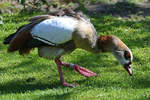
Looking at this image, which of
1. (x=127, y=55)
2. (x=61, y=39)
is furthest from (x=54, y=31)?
(x=127, y=55)

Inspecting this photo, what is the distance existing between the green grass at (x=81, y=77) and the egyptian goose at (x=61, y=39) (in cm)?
36

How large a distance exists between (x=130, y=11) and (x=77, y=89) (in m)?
5.73

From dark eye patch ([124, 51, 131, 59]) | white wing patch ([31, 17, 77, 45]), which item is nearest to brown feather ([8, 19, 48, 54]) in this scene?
white wing patch ([31, 17, 77, 45])

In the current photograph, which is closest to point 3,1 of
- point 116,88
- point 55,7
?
point 55,7

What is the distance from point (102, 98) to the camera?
5.51 m

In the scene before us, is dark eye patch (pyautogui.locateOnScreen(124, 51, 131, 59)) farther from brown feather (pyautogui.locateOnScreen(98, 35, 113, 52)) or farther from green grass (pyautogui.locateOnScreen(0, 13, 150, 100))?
green grass (pyautogui.locateOnScreen(0, 13, 150, 100))

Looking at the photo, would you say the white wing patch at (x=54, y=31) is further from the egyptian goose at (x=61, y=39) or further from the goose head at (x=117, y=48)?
the goose head at (x=117, y=48)

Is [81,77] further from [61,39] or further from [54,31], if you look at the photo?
[54,31]

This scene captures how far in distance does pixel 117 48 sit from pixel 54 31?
1.21m

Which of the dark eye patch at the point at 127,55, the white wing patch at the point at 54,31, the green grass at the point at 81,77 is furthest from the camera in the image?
the dark eye patch at the point at 127,55

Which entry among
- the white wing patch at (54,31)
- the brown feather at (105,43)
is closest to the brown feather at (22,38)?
the white wing patch at (54,31)

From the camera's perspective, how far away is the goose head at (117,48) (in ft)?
20.5

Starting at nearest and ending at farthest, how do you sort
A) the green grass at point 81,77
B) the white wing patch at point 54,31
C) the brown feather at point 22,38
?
1. the green grass at point 81,77
2. the white wing patch at point 54,31
3. the brown feather at point 22,38

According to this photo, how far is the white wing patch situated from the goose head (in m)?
0.70
